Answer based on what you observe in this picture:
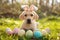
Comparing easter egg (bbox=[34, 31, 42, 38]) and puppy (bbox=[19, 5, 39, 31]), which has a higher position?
puppy (bbox=[19, 5, 39, 31])

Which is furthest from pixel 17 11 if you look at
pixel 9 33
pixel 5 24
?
pixel 9 33

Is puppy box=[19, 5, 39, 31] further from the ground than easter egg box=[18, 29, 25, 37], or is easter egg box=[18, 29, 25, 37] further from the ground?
puppy box=[19, 5, 39, 31]

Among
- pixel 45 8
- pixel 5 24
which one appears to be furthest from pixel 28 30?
pixel 45 8

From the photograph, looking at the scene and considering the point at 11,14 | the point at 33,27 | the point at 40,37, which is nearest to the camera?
the point at 40,37

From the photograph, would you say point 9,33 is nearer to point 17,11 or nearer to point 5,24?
point 5,24

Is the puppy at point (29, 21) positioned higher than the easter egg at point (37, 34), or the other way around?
the puppy at point (29, 21)

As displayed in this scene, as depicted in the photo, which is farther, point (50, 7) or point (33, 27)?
point (50, 7)

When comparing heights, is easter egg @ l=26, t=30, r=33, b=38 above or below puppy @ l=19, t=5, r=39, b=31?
below

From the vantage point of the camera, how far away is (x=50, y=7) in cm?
364

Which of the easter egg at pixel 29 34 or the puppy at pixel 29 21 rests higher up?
the puppy at pixel 29 21

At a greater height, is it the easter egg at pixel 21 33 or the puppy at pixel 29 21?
the puppy at pixel 29 21

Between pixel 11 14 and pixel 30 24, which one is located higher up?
pixel 30 24

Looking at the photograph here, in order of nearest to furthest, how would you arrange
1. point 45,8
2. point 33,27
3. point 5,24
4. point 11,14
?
point 33,27, point 5,24, point 11,14, point 45,8

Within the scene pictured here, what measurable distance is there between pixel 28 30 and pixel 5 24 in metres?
0.76
